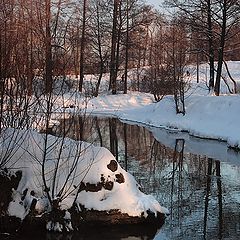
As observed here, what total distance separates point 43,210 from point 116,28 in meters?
35.1

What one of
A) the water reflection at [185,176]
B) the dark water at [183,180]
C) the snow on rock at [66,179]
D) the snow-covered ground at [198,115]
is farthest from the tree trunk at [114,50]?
the snow on rock at [66,179]

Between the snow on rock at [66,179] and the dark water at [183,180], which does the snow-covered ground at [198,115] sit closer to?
the dark water at [183,180]

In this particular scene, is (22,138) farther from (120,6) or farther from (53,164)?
(120,6)

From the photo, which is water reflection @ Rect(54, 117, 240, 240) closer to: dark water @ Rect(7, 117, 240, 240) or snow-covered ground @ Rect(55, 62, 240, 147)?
dark water @ Rect(7, 117, 240, 240)

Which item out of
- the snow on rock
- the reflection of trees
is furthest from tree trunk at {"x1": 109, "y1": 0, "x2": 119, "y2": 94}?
the snow on rock

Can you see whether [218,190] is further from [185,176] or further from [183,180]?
[185,176]

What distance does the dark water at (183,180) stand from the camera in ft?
27.9

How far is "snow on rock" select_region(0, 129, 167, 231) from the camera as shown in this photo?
28.1ft

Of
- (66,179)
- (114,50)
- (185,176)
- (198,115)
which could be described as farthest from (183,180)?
(114,50)

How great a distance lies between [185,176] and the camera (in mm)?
13094

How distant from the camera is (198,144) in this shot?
1912 centimetres

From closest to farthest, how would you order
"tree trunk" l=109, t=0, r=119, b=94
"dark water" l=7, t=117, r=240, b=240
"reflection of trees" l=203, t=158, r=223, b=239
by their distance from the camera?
"dark water" l=7, t=117, r=240, b=240
"reflection of trees" l=203, t=158, r=223, b=239
"tree trunk" l=109, t=0, r=119, b=94

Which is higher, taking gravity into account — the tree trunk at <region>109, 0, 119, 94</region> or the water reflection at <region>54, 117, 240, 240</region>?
the tree trunk at <region>109, 0, 119, 94</region>

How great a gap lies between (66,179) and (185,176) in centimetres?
525
